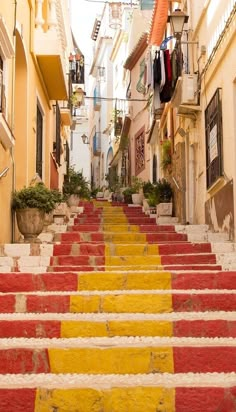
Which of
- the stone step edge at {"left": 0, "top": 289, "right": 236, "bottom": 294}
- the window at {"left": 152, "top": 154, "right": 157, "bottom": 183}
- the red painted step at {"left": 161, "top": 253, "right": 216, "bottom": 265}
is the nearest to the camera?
the stone step edge at {"left": 0, "top": 289, "right": 236, "bottom": 294}

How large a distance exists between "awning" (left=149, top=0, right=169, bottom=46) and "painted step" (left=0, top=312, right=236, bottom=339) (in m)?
12.0

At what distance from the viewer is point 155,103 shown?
14984 millimetres

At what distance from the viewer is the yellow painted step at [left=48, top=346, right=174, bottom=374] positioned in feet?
13.8

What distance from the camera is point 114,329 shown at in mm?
4773

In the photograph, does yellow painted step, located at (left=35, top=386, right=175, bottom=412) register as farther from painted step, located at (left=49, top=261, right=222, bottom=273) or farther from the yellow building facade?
the yellow building facade

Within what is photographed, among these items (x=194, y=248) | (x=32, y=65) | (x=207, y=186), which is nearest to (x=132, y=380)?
(x=194, y=248)

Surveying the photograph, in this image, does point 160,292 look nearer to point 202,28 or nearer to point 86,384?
point 86,384

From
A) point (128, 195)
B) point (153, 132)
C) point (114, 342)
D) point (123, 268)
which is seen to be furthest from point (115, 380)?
point (153, 132)

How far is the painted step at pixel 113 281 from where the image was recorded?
5.76 m

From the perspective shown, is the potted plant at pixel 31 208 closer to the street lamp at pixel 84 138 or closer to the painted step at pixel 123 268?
the painted step at pixel 123 268

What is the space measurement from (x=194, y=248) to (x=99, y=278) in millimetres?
2330

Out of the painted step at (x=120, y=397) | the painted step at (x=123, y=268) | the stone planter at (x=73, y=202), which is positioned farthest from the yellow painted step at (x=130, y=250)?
the stone planter at (x=73, y=202)

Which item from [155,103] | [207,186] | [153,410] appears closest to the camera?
[153,410]

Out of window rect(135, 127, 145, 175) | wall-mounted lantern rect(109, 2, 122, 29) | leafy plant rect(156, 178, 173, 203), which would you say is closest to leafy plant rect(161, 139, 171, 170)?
leafy plant rect(156, 178, 173, 203)
